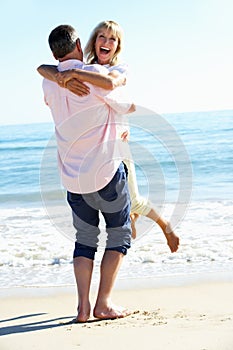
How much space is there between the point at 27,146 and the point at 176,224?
50.4ft

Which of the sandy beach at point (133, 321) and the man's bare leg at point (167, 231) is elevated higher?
the man's bare leg at point (167, 231)

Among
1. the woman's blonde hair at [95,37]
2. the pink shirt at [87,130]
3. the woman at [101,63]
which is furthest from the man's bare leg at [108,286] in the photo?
the woman's blonde hair at [95,37]

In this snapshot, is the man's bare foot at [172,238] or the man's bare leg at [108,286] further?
the man's bare foot at [172,238]

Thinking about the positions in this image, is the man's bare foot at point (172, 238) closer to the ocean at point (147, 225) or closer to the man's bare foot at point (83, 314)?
the ocean at point (147, 225)

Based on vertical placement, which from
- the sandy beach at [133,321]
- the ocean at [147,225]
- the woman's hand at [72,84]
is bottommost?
the ocean at [147,225]

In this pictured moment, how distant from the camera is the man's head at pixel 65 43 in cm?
305

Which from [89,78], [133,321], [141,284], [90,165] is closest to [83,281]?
[133,321]

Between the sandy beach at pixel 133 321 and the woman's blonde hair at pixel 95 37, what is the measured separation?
1428 millimetres

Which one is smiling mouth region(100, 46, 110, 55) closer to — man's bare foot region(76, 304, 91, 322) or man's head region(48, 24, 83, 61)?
man's head region(48, 24, 83, 61)

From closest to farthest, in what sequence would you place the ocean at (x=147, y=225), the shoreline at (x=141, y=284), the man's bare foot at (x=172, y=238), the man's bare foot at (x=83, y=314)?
the man's bare foot at (x=83, y=314), the man's bare foot at (x=172, y=238), the shoreline at (x=141, y=284), the ocean at (x=147, y=225)

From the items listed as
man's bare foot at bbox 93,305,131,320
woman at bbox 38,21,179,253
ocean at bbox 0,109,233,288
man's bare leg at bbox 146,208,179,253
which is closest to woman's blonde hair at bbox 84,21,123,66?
woman at bbox 38,21,179,253

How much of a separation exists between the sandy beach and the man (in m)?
0.23

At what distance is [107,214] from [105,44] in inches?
36.2

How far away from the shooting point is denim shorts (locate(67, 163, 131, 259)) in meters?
3.19
